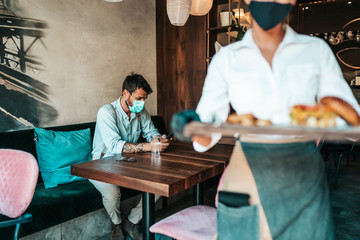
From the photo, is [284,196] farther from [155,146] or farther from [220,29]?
[220,29]

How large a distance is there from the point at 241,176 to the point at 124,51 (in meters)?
3.26

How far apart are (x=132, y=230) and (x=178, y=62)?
2426 millimetres

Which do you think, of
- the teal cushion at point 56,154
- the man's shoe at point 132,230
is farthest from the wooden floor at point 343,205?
→ the teal cushion at point 56,154

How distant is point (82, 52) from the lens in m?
3.42

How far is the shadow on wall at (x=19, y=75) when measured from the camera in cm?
275

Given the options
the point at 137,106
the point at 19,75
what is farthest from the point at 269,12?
the point at 19,75

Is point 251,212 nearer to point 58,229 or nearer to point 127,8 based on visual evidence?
point 58,229

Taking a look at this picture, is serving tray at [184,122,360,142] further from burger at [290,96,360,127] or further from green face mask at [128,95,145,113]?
green face mask at [128,95,145,113]

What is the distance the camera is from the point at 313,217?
960 mm

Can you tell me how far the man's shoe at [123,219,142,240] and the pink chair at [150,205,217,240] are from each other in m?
1.01

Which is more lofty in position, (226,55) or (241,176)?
(226,55)

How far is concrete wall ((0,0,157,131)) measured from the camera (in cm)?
301

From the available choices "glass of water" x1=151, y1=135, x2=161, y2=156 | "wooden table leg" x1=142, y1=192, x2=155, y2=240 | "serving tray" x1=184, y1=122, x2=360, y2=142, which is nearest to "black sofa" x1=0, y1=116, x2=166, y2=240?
"glass of water" x1=151, y1=135, x2=161, y2=156

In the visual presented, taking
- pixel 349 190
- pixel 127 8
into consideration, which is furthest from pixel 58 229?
pixel 349 190
